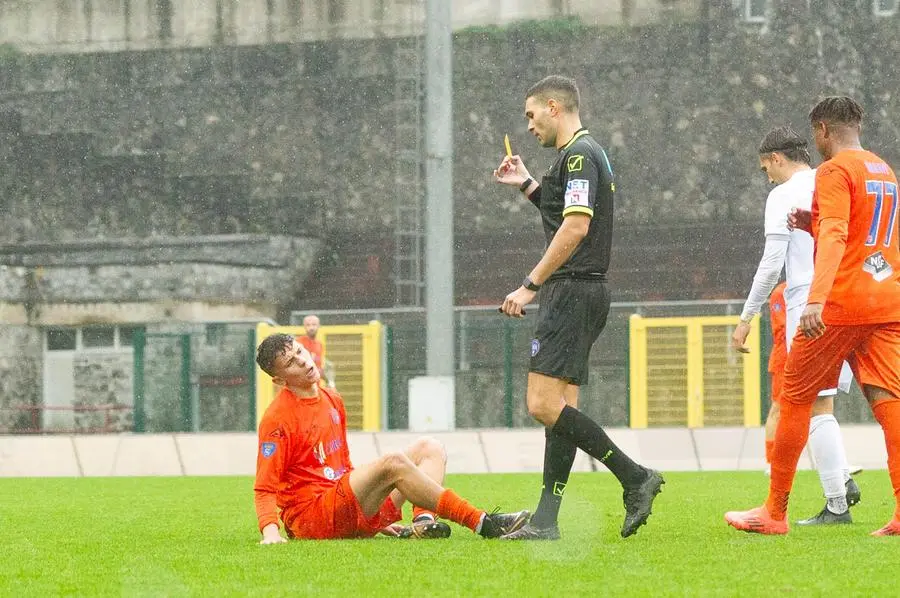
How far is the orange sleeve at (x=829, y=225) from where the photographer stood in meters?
6.97

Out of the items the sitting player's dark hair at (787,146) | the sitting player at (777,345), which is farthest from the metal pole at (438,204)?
the sitting player's dark hair at (787,146)

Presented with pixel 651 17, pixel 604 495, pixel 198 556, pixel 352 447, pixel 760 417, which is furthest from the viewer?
pixel 651 17

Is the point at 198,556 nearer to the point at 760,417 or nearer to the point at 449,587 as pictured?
the point at 449,587

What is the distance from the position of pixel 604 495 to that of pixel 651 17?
2852 cm

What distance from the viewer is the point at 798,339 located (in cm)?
734

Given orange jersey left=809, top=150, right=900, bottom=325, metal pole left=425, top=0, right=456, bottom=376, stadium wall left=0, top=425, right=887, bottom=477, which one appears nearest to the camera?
orange jersey left=809, top=150, right=900, bottom=325

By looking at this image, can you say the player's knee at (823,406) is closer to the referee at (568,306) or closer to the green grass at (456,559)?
the green grass at (456,559)

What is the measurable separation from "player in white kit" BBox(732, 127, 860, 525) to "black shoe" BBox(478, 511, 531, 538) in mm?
1691

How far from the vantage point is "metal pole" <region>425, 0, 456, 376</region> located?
1925 cm

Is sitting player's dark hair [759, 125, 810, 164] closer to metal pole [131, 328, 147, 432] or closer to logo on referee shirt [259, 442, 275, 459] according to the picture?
logo on referee shirt [259, 442, 275, 459]

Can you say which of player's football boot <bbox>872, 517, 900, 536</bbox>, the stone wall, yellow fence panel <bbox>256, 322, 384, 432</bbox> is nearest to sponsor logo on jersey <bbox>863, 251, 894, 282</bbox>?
player's football boot <bbox>872, 517, 900, 536</bbox>

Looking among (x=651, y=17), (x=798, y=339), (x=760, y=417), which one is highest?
(x=651, y=17)

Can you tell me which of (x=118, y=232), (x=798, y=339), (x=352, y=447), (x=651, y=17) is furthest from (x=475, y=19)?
(x=798, y=339)

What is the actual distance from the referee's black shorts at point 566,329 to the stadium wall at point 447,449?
9171 millimetres
